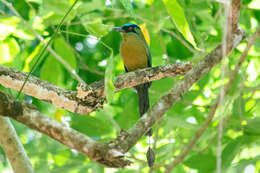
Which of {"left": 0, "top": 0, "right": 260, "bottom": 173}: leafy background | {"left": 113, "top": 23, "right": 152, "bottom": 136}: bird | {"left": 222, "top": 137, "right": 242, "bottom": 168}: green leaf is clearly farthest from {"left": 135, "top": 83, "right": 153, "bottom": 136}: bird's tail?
{"left": 222, "top": 137, "right": 242, "bottom": 168}: green leaf

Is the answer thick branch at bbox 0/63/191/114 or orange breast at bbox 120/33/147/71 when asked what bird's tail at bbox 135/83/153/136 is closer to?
orange breast at bbox 120/33/147/71

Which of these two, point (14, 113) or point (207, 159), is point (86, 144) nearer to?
point (14, 113)

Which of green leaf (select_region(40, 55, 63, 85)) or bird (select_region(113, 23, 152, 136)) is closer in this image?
green leaf (select_region(40, 55, 63, 85))

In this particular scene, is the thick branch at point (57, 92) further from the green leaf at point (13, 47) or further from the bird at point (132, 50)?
the bird at point (132, 50)

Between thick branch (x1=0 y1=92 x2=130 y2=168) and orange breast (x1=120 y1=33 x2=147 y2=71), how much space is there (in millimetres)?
3132

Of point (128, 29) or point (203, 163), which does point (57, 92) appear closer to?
point (203, 163)

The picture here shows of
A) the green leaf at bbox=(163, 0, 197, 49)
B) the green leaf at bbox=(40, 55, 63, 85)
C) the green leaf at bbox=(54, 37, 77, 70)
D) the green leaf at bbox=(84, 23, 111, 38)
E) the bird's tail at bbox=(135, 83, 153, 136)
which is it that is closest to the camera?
the green leaf at bbox=(163, 0, 197, 49)

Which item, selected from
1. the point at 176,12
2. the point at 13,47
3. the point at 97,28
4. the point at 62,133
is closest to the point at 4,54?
the point at 13,47

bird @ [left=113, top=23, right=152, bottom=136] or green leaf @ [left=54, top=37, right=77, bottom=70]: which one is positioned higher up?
bird @ [left=113, top=23, right=152, bottom=136]

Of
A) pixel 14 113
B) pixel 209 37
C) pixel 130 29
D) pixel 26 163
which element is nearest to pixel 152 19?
pixel 209 37

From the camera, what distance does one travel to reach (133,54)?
16.0 ft

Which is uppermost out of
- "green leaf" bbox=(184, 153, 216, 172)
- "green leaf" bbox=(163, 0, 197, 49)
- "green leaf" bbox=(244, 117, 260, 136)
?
"green leaf" bbox=(244, 117, 260, 136)

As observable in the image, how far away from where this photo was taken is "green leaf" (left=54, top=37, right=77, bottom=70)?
3348 mm

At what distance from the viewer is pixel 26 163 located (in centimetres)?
308
